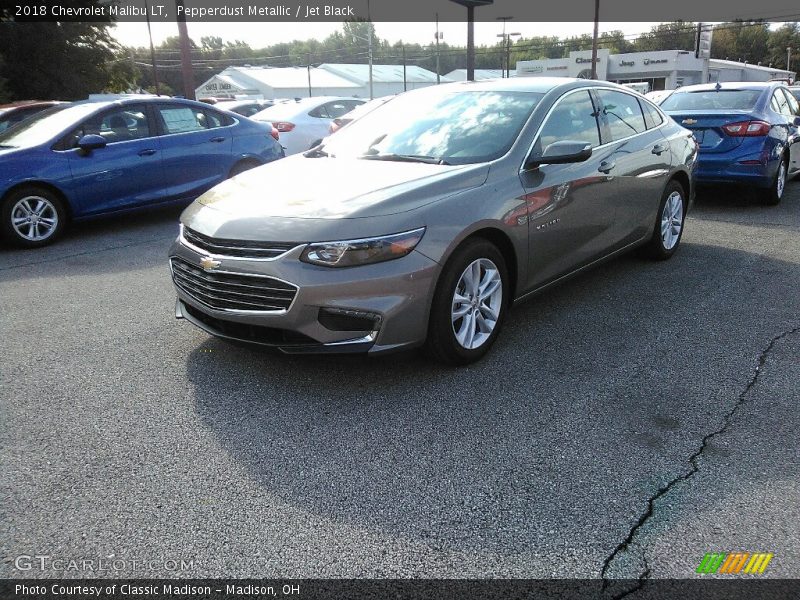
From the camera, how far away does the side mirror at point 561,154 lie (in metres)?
4.08

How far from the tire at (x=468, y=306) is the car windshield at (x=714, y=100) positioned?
611 cm

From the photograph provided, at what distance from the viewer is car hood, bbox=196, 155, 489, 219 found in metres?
3.56

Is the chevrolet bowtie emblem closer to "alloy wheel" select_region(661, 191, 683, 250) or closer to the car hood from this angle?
the car hood

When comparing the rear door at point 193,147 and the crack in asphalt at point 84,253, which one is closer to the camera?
the crack in asphalt at point 84,253

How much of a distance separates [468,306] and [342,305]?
82 cm

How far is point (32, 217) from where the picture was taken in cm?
729

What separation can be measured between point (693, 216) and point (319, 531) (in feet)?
23.2

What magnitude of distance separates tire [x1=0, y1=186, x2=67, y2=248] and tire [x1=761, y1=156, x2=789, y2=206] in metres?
8.39

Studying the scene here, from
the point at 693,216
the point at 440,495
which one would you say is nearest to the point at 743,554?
the point at 440,495

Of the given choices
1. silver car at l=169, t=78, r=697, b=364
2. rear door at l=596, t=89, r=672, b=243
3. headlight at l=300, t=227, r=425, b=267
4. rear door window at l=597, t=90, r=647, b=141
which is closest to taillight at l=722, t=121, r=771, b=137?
rear door at l=596, t=89, r=672, b=243

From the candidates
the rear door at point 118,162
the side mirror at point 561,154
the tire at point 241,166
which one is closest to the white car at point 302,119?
the tire at point 241,166

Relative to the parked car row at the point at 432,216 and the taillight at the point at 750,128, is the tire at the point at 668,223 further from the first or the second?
the taillight at the point at 750,128

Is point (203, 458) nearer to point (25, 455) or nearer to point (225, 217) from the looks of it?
point (25, 455)

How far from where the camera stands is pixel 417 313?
351 cm
